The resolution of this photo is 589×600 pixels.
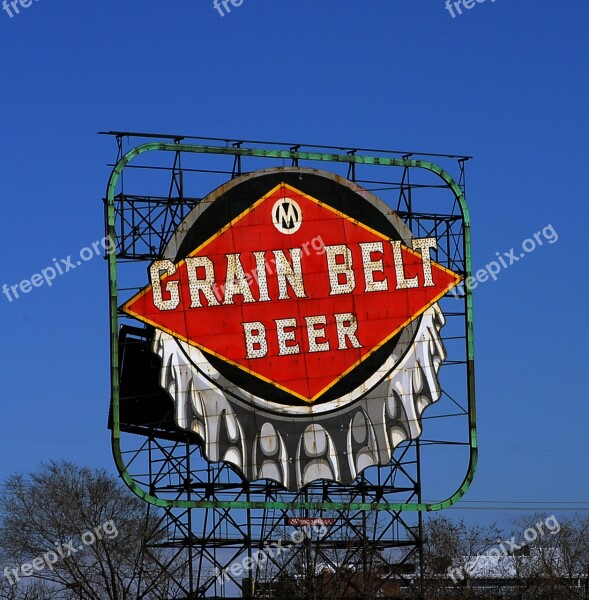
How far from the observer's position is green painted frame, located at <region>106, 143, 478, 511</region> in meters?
42.0

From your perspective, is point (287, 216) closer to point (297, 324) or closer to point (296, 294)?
point (296, 294)

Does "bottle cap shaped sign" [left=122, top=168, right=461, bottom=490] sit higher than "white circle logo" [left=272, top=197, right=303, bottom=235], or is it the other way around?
"white circle logo" [left=272, top=197, right=303, bottom=235]

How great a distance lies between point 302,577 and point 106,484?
81.2 ft

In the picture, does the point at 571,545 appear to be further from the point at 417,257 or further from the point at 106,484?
the point at 417,257

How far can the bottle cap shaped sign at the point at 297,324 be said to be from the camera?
141ft

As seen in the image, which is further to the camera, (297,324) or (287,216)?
(287,216)

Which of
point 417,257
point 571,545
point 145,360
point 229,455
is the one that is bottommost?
point 571,545

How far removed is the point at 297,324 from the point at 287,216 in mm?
3327

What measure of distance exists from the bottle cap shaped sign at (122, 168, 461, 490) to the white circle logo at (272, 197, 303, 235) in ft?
0.10

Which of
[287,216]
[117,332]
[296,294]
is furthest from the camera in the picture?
[287,216]

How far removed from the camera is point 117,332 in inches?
1660

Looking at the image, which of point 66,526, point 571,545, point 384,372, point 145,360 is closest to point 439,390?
point 384,372

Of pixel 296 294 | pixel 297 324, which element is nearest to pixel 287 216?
pixel 296 294

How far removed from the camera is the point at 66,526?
66.9 metres
